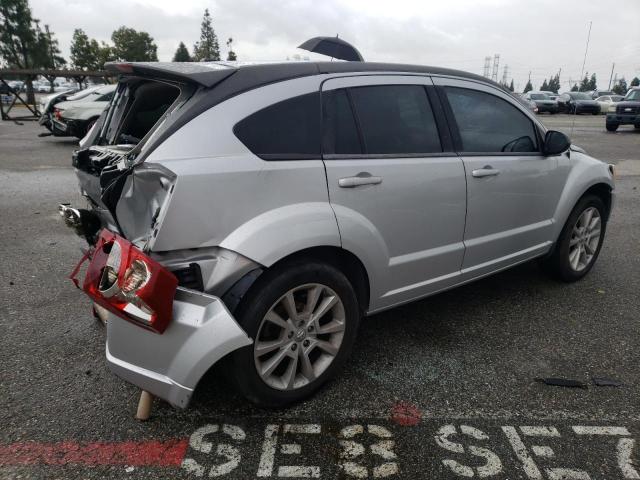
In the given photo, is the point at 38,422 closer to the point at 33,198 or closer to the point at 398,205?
the point at 398,205

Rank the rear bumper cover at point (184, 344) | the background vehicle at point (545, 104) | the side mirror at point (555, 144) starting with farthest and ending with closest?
the background vehicle at point (545, 104) < the side mirror at point (555, 144) < the rear bumper cover at point (184, 344)

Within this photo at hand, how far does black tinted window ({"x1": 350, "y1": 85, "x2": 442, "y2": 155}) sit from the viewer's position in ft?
9.01

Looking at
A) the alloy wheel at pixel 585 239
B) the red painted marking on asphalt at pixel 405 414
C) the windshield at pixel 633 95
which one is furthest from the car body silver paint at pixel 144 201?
the windshield at pixel 633 95

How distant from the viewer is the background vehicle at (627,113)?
19.8m

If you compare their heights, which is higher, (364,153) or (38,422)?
(364,153)

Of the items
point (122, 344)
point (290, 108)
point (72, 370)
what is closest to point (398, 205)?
point (290, 108)

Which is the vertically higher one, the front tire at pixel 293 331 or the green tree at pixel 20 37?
the green tree at pixel 20 37

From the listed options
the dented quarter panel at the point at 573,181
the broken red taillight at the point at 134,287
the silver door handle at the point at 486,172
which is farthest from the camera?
the dented quarter panel at the point at 573,181

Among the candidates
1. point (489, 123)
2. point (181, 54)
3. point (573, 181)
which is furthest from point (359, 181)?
point (181, 54)

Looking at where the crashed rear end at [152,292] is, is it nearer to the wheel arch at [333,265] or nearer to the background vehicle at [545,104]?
the wheel arch at [333,265]

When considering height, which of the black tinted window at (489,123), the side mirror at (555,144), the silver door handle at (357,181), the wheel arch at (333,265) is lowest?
the wheel arch at (333,265)

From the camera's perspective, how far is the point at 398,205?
2.77m

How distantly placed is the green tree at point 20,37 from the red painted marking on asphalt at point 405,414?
194 feet

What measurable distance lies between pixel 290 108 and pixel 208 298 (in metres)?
1.01
